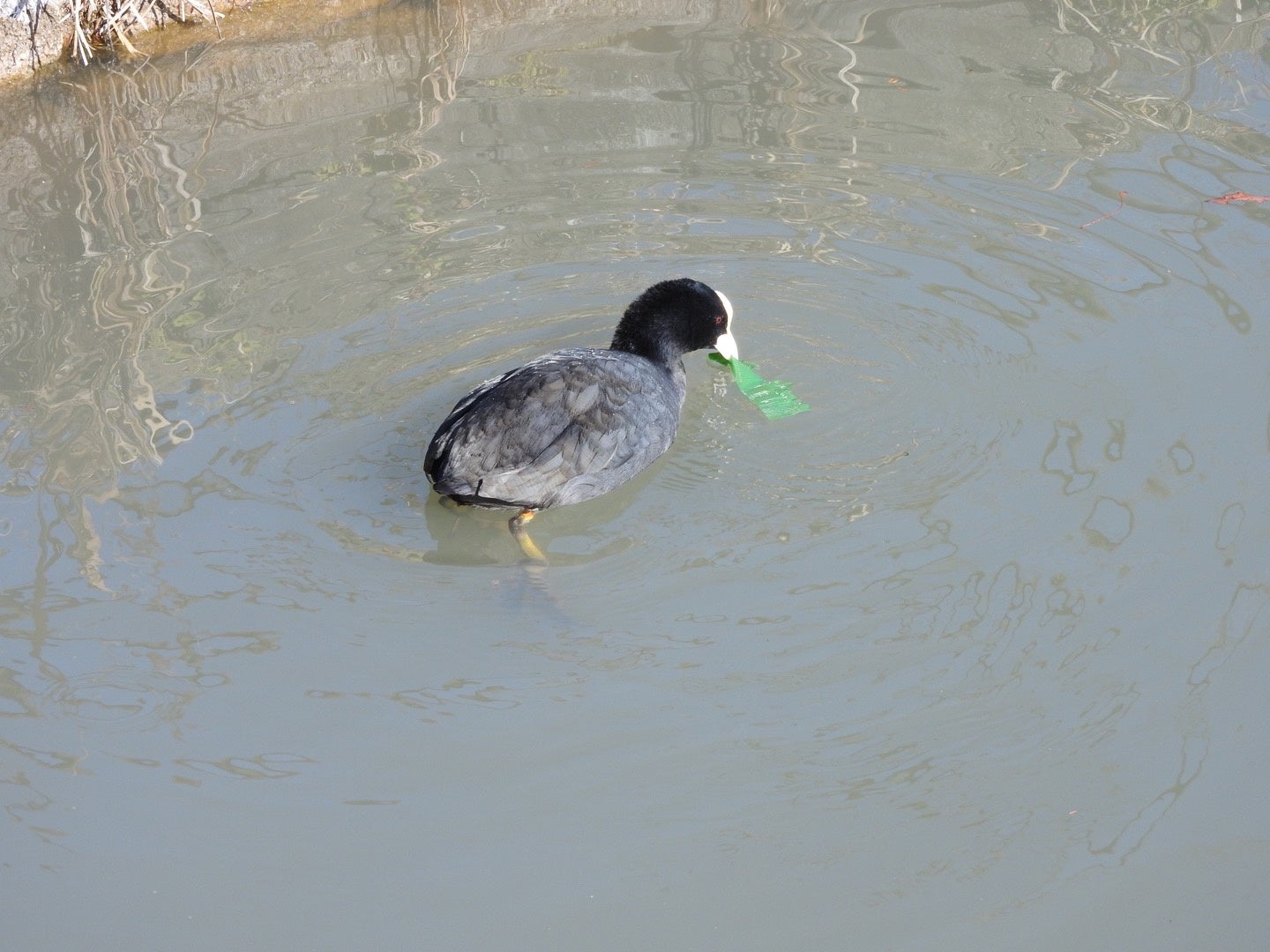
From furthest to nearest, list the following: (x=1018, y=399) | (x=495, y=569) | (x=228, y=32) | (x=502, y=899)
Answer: (x=228, y=32)
(x=1018, y=399)
(x=495, y=569)
(x=502, y=899)

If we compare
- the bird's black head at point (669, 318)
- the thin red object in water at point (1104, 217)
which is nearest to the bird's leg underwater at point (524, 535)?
the bird's black head at point (669, 318)

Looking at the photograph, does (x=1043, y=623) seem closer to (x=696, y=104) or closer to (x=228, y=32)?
(x=696, y=104)

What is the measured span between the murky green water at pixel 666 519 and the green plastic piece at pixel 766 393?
11 cm

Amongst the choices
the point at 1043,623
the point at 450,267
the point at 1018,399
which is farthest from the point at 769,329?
the point at 1043,623

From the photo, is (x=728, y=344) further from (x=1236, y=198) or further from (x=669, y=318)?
(x=1236, y=198)

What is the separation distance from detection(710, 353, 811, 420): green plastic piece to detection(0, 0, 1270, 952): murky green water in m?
0.11

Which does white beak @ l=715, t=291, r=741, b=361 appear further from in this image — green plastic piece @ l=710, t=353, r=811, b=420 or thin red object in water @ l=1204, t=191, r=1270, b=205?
thin red object in water @ l=1204, t=191, r=1270, b=205

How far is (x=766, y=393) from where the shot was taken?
15.9 feet

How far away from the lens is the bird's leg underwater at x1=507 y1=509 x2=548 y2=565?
13.9 ft

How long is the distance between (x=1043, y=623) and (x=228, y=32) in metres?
6.21

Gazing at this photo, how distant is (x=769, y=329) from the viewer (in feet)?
17.1

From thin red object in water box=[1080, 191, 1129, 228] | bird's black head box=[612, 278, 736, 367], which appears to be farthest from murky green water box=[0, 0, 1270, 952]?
bird's black head box=[612, 278, 736, 367]

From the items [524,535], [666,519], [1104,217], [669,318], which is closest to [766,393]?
[669,318]

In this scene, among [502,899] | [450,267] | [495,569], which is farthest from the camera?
[450,267]
